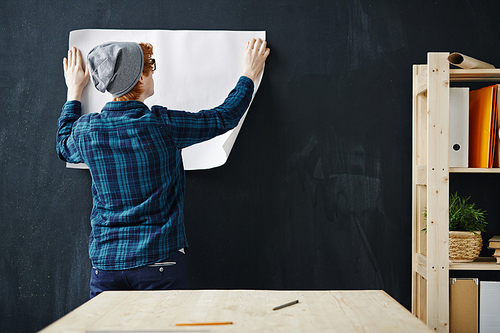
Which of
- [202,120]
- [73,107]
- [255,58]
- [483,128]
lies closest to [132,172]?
[202,120]

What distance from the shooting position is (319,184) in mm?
1956

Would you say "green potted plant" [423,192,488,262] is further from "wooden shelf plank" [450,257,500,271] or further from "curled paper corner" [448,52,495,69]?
"curled paper corner" [448,52,495,69]

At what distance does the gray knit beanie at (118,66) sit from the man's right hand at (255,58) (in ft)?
1.77

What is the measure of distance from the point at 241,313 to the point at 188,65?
1266 millimetres

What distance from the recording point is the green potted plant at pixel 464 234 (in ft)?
5.49

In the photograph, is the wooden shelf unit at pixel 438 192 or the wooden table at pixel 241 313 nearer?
the wooden table at pixel 241 313

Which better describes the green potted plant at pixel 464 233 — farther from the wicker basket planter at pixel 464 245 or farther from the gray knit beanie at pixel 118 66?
the gray knit beanie at pixel 118 66

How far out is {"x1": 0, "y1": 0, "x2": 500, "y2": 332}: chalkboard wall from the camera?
1949 millimetres

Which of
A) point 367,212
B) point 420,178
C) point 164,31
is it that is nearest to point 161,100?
point 164,31

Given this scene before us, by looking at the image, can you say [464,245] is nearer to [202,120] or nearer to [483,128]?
[483,128]

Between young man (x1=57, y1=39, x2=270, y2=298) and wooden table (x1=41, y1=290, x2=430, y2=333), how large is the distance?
0.19 metres

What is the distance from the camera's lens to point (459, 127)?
1.70 m

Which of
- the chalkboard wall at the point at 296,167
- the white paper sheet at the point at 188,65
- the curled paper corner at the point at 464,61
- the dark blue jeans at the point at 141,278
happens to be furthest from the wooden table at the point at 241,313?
the curled paper corner at the point at 464,61

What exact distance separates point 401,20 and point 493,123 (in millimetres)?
671
